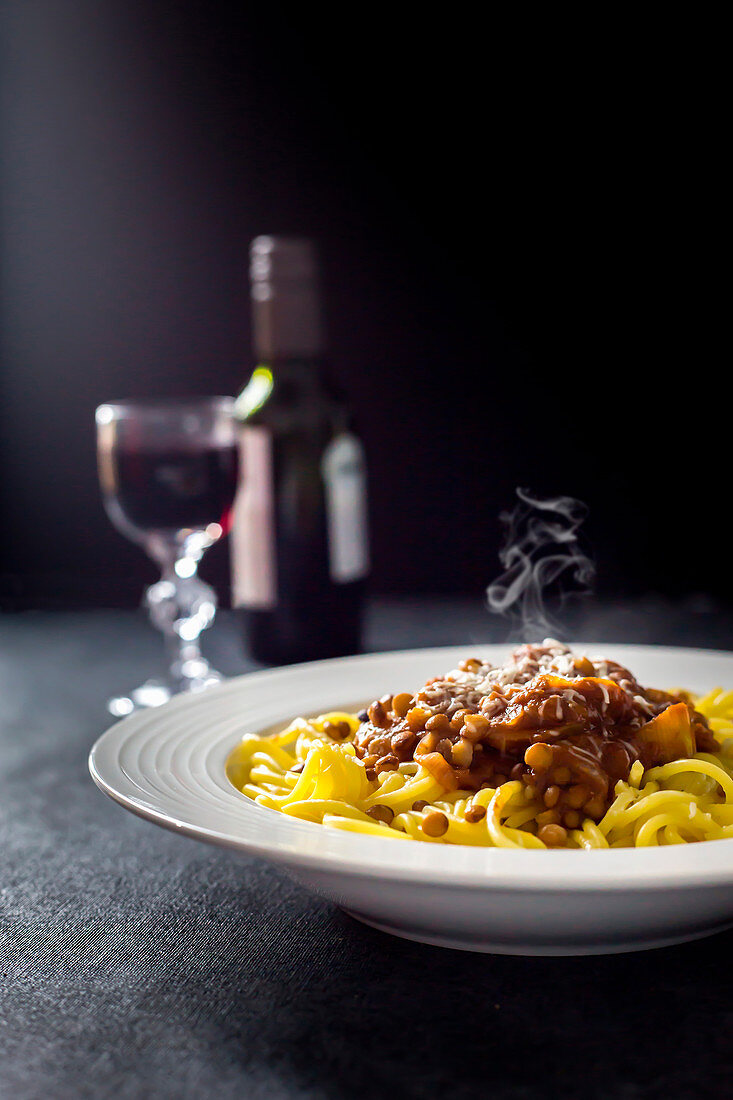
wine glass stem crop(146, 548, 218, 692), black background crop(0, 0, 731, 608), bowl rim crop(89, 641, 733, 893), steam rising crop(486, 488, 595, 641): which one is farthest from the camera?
black background crop(0, 0, 731, 608)

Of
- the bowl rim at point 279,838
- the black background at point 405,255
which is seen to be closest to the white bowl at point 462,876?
the bowl rim at point 279,838

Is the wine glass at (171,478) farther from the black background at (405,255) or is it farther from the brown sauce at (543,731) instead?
the black background at (405,255)

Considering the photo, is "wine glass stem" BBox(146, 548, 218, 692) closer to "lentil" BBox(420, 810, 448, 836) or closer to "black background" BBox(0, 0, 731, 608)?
"black background" BBox(0, 0, 731, 608)

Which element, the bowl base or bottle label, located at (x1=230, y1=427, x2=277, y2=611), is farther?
bottle label, located at (x1=230, y1=427, x2=277, y2=611)

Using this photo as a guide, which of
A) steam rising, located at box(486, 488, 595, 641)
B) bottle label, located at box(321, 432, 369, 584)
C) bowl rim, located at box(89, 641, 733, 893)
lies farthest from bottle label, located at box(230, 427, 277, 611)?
bowl rim, located at box(89, 641, 733, 893)

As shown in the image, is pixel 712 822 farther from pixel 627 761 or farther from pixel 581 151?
pixel 581 151

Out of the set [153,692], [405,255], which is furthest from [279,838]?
[405,255]
